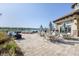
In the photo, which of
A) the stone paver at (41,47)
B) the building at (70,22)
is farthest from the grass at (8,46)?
the building at (70,22)

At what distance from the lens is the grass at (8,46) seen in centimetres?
529

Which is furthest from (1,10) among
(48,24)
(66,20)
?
(66,20)

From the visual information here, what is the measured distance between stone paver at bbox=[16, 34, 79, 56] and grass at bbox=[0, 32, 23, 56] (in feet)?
0.39

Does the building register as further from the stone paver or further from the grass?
the grass

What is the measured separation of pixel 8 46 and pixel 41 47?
0.64m

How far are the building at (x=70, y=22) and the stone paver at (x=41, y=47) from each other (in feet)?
0.92

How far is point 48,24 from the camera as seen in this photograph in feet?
17.9

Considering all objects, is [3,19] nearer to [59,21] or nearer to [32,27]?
[32,27]

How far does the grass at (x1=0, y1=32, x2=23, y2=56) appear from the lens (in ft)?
17.4

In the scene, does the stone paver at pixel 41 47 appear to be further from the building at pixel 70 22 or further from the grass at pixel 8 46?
the building at pixel 70 22

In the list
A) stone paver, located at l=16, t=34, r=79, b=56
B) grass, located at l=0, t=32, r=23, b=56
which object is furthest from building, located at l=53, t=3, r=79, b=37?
grass, located at l=0, t=32, r=23, b=56

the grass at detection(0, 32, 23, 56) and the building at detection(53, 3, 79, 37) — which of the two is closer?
the grass at detection(0, 32, 23, 56)

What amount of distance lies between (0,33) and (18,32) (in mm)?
372

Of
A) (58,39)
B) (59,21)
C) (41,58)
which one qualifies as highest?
(59,21)
